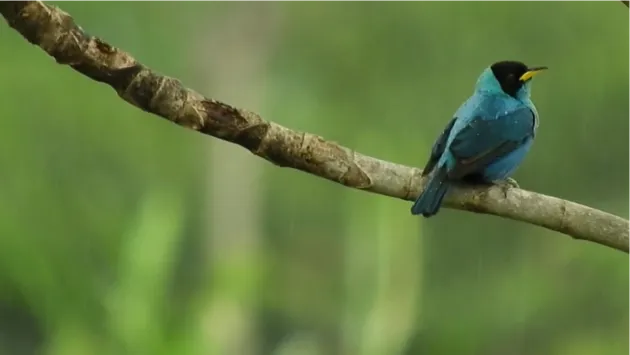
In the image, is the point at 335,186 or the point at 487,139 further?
the point at 335,186

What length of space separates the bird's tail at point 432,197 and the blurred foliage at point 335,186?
76cm

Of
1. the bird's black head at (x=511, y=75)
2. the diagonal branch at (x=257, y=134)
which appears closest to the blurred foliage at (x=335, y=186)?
the bird's black head at (x=511, y=75)

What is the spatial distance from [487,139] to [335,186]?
4.27ft

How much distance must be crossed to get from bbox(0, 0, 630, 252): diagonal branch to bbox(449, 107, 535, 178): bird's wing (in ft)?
0.38

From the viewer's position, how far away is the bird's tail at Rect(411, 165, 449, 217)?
129 cm

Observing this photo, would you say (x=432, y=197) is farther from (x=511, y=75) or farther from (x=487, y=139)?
(x=511, y=75)

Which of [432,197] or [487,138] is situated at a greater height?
[487,138]

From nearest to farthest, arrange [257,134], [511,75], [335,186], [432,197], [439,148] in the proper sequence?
[257,134], [432,197], [439,148], [511,75], [335,186]

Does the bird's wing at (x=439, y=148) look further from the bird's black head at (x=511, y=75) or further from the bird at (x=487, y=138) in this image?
the bird's black head at (x=511, y=75)

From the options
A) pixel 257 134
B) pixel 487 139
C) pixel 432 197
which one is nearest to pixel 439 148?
pixel 487 139

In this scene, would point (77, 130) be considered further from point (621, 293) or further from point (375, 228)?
point (621, 293)

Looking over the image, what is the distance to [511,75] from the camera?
1.71m

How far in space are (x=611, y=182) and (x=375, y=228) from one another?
30.4 inches

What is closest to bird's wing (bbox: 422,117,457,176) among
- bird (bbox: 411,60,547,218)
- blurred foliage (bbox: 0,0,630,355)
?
bird (bbox: 411,60,547,218)
